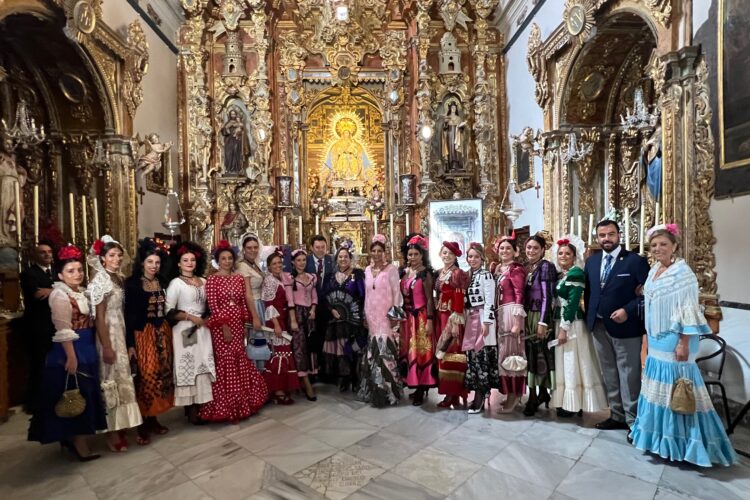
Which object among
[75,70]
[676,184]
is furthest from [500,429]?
[75,70]

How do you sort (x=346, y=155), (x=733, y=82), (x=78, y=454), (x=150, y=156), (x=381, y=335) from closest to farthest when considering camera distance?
(x=78, y=454) → (x=733, y=82) → (x=381, y=335) → (x=150, y=156) → (x=346, y=155)

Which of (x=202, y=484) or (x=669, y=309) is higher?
(x=669, y=309)

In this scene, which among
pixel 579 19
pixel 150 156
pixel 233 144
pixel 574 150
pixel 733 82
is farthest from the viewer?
pixel 233 144

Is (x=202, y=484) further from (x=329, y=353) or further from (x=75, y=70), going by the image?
(x=75, y=70)

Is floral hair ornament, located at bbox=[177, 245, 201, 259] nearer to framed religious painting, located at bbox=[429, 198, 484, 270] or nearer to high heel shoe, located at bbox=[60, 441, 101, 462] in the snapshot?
high heel shoe, located at bbox=[60, 441, 101, 462]

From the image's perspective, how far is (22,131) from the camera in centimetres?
532

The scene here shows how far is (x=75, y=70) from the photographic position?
5949 mm

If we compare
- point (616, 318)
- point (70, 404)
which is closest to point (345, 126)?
point (616, 318)

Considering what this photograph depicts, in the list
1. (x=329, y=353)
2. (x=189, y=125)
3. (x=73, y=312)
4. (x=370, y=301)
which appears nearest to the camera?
(x=73, y=312)

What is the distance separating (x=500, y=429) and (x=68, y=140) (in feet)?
24.7

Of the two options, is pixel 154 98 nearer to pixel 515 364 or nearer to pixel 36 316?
pixel 36 316

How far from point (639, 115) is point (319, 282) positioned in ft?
17.8

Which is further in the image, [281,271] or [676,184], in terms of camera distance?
[281,271]

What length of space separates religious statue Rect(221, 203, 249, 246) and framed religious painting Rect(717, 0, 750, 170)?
352 inches
